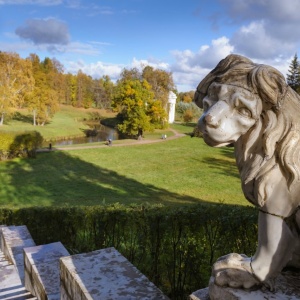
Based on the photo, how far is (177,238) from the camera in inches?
176

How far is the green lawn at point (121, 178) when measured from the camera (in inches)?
576

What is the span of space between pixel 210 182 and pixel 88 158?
1155 cm

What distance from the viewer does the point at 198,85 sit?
1.70 meters

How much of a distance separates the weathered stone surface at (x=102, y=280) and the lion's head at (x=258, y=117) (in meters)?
1.27

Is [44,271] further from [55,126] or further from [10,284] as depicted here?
[55,126]

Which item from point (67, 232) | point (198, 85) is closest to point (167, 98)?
point (67, 232)

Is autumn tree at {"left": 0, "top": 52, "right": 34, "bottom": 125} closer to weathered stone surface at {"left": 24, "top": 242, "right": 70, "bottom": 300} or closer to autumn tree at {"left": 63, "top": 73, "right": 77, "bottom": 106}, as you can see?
weathered stone surface at {"left": 24, "top": 242, "right": 70, "bottom": 300}

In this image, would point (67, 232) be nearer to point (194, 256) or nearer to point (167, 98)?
point (194, 256)

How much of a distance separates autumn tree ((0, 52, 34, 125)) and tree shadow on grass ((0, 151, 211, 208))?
13.7 m

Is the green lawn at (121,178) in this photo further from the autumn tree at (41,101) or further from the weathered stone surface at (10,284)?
the autumn tree at (41,101)

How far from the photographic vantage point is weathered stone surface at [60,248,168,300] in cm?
222

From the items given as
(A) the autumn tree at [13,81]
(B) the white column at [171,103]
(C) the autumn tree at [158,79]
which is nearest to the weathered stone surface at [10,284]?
(A) the autumn tree at [13,81]

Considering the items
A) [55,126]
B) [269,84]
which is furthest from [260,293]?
[55,126]

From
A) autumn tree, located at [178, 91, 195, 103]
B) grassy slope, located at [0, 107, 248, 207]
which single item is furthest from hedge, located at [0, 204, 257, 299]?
autumn tree, located at [178, 91, 195, 103]
